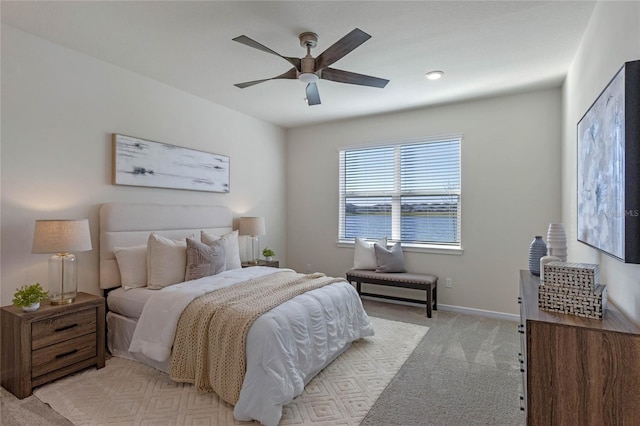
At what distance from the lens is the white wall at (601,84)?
1529 mm

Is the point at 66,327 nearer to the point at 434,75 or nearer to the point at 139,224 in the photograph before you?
the point at 139,224

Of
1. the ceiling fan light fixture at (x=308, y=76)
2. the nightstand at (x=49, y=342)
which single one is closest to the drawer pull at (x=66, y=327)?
the nightstand at (x=49, y=342)

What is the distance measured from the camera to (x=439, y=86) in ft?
12.3

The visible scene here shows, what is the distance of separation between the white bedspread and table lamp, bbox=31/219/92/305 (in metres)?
0.66

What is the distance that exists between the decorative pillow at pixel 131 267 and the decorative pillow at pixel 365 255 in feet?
9.05

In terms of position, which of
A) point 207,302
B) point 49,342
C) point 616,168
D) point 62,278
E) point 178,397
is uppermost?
point 616,168

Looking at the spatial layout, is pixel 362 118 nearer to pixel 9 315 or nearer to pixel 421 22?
pixel 421 22

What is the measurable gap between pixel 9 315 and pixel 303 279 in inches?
88.0

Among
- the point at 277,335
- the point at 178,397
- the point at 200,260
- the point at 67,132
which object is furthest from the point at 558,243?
the point at 67,132

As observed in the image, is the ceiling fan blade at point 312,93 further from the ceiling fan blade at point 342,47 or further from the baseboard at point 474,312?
the baseboard at point 474,312

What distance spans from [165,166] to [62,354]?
80.4 inches

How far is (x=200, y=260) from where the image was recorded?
325 cm

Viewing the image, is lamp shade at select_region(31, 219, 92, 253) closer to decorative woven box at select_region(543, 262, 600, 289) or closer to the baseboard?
decorative woven box at select_region(543, 262, 600, 289)

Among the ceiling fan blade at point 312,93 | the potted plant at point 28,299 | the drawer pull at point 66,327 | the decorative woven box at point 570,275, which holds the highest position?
the ceiling fan blade at point 312,93
